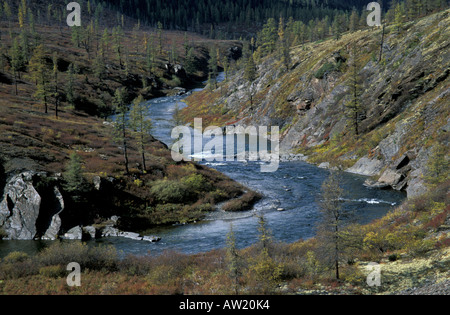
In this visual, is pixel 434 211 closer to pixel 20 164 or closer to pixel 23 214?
pixel 23 214

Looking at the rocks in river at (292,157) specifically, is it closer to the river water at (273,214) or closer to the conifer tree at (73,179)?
the river water at (273,214)

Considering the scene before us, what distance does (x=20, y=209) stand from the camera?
2988cm

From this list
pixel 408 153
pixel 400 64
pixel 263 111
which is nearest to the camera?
pixel 408 153

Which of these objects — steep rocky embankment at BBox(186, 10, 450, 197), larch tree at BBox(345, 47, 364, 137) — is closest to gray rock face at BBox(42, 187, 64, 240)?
steep rocky embankment at BBox(186, 10, 450, 197)

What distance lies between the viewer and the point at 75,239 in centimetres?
2914

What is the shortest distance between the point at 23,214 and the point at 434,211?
116 feet

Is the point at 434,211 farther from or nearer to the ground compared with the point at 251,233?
farther from the ground

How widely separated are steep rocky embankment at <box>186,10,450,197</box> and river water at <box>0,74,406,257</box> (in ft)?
12.7

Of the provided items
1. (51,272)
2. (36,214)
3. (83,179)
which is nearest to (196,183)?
(83,179)

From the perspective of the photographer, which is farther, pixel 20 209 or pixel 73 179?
pixel 73 179

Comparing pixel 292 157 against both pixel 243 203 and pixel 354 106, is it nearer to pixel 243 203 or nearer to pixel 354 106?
pixel 354 106

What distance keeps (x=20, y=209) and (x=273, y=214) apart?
85.9 ft

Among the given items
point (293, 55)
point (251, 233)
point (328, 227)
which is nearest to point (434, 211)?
point (328, 227)

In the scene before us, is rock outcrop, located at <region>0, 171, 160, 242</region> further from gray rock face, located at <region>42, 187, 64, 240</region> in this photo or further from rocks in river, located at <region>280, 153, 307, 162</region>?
rocks in river, located at <region>280, 153, 307, 162</region>
